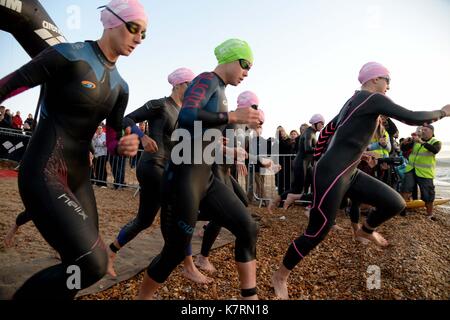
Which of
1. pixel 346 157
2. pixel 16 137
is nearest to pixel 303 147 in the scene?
pixel 346 157

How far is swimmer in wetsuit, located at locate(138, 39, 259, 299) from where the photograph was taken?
8.10 feet

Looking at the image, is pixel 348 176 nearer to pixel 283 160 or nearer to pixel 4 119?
pixel 283 160

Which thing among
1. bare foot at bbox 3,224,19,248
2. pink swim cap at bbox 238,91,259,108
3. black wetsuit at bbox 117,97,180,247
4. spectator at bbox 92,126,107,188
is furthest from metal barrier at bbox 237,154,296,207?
bare foot at bbox 3,224,19,248

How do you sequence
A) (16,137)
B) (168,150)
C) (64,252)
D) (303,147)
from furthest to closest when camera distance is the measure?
(16,137) → (303,147) → (168,150) → (64,252)

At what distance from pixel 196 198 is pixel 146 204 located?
4.15 feet

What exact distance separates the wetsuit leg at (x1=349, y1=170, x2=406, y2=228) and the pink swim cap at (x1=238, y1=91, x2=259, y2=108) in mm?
1909

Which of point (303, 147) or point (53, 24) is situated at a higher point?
point (53, 24)

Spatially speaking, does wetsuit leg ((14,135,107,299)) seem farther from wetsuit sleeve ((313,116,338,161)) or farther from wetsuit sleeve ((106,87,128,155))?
wetsuit sleeve ((313,116,338,161))

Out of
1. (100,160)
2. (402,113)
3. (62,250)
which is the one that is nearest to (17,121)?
(100,160)

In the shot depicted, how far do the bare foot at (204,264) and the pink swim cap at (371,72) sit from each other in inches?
123

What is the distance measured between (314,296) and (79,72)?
3.18 m

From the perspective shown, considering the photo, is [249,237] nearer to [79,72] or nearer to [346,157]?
[346,157]

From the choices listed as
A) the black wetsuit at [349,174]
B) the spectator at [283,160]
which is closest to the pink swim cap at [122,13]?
the black wetsuit at [349,174]
